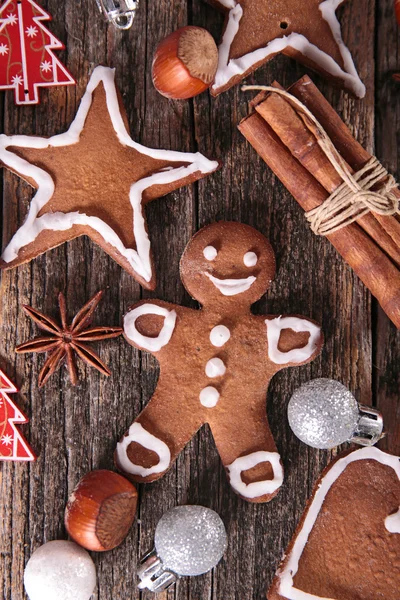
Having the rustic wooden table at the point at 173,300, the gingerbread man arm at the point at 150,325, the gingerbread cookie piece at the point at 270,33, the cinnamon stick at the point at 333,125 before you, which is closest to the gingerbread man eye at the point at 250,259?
the rustic wooden table at the point at 173,300

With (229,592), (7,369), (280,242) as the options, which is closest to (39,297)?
(7,369)

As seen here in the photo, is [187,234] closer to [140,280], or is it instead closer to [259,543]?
[140,280]

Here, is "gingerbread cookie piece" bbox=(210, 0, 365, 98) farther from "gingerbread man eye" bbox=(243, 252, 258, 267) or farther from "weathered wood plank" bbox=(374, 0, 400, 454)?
"gingerbread man eye" bbox=(243, 252, 258, 267)

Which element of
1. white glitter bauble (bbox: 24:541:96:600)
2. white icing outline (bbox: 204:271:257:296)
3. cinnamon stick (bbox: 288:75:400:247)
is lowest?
white glitter bauble (bbox: 24:541:96:600)

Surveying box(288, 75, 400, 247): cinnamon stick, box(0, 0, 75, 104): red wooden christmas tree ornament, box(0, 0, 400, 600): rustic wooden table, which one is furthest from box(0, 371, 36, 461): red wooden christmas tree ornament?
box(288, 75, 400, 247): cinnamon stick

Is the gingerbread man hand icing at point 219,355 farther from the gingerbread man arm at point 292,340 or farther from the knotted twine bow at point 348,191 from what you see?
the knotted twine bow at point 348,191

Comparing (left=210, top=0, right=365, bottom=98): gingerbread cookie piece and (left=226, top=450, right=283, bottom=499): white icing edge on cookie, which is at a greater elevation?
(left=210, top=0, right=365, bottom=98): gingerbread cookie piece

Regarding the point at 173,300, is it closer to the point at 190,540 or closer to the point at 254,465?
the point at 254,465
